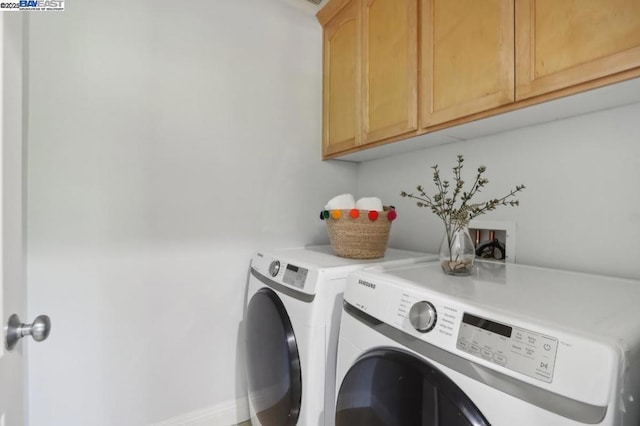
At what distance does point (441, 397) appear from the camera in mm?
580

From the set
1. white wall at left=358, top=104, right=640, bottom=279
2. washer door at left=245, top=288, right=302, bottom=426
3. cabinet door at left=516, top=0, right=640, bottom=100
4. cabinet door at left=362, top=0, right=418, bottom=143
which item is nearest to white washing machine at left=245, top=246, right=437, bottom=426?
washer door at left=245, top=288, right=302, bottom=426

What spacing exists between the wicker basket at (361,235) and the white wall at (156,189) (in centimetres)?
58

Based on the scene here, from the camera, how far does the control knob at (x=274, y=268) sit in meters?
1.27

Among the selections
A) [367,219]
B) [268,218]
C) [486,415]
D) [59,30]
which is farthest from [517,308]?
[59,30]

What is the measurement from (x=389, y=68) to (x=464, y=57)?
1.28 feet

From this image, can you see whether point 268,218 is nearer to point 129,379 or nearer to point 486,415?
point 129,379

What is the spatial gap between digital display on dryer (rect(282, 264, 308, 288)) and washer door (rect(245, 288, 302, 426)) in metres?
0.10

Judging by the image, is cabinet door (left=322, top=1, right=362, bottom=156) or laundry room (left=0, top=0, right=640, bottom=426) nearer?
laundry room (left=0, top=0, right=640, bottom=426)

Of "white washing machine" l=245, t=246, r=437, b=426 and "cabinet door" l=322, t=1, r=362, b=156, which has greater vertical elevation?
"cabinet door" l=322, t=1, r=362, b=156

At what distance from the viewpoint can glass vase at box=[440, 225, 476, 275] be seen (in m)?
0.95

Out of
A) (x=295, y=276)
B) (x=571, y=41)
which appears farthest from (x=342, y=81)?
(x=295, y=276)

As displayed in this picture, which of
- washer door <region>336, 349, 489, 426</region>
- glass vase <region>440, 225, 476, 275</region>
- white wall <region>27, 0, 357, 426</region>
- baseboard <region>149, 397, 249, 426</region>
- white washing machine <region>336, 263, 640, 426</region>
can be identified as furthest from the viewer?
baseboard <region>149, 397, 249, 426</region>

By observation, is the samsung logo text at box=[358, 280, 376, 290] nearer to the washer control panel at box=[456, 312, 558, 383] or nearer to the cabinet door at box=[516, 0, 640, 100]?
the washer control panel at box=[456, 312, 558, 383]

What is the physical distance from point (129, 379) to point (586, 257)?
6.46 feet
